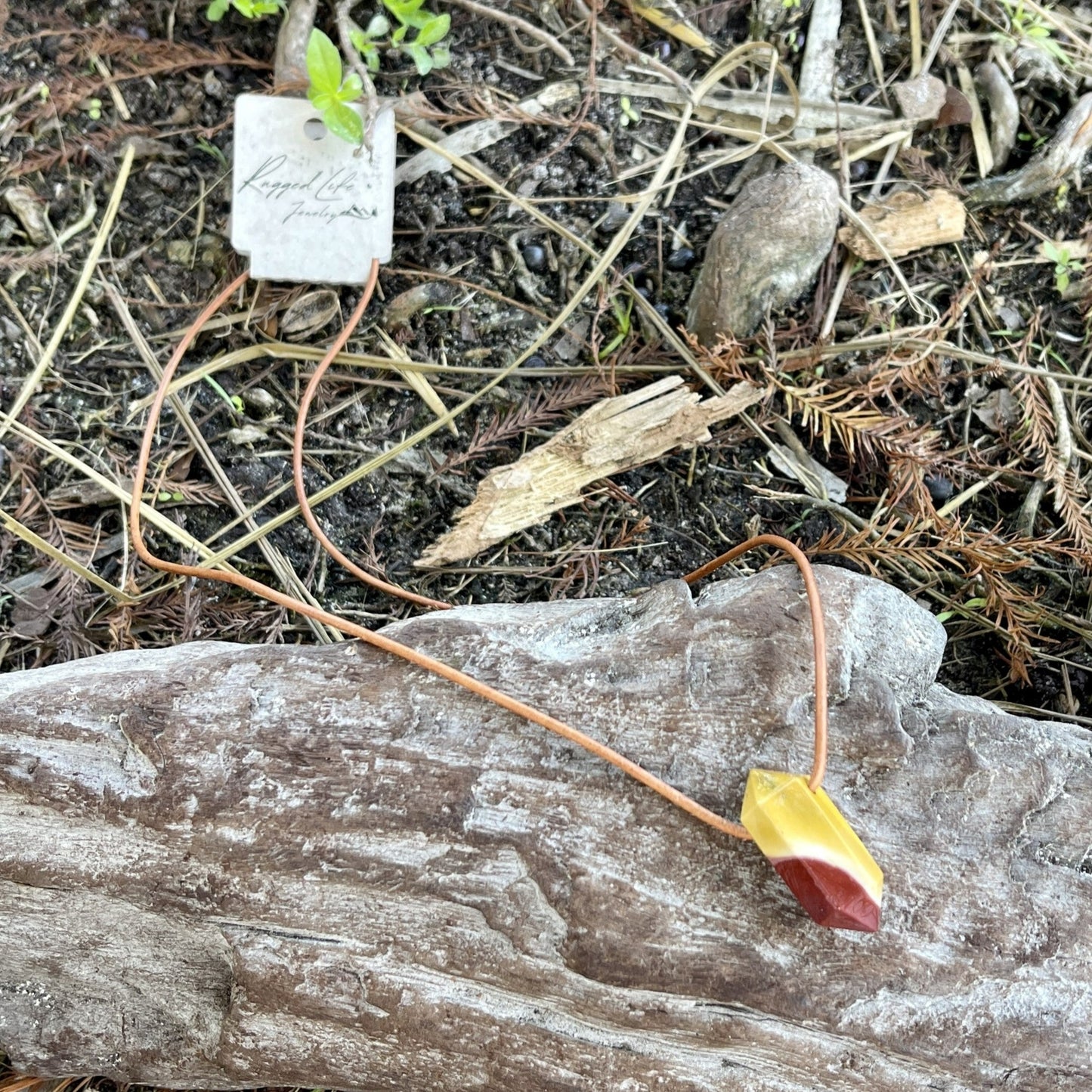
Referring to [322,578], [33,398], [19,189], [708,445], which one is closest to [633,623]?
[708,445]

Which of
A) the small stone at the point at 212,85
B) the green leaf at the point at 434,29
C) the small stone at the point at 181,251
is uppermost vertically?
the green leaf at the point at 434,29

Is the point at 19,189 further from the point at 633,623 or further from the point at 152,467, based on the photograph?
the point at 633,623

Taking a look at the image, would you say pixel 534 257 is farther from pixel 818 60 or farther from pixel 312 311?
pixel 818 60

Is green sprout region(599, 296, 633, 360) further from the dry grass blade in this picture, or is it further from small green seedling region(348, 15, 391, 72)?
the dry grass blade

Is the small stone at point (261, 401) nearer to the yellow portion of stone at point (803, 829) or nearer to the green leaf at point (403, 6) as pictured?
the green leaf at point (403, 6)

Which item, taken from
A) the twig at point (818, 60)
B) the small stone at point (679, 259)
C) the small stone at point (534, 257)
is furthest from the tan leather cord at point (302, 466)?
the twig at point (818, 60)

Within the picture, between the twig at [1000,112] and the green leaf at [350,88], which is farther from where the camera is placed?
the twig at [1000,112]
